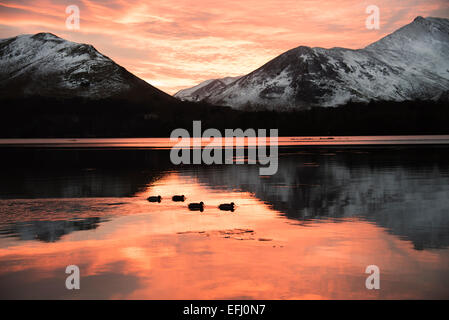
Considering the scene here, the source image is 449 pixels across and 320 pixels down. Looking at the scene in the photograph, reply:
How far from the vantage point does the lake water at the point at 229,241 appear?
771 inches

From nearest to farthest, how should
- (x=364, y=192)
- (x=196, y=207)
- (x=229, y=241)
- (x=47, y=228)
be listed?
(x=229, y=241)
(x=47, y=228)
(x=196, y=207)
(x=364, y=192)

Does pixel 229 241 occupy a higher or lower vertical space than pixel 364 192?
lower

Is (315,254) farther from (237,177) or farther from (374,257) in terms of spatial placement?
(237,177)

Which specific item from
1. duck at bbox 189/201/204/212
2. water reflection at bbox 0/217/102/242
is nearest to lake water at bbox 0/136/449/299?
water reflection at bbox 0/217/102/242

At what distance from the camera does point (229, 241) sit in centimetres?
2711

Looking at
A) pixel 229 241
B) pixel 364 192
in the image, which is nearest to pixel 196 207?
pixel 229 241

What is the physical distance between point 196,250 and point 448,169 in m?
54.1

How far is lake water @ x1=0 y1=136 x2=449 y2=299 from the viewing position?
64.3 feet

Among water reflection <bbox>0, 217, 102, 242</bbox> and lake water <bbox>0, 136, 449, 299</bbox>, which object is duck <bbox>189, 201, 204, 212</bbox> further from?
water reflection <bbox>0, 217, 102, 242</bbox>

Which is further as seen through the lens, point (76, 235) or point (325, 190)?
point (325, 190)

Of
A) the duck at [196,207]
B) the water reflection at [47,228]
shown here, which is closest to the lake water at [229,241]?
the water reflection at [47,228]

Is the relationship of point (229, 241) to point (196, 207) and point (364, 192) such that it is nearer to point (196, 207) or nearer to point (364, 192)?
point (196, 207)
